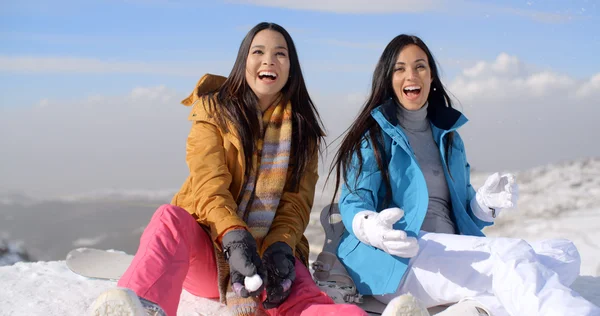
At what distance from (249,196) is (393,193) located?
563 millimetres

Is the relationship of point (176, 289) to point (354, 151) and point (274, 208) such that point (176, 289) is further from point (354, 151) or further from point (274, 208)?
point (354, 151)

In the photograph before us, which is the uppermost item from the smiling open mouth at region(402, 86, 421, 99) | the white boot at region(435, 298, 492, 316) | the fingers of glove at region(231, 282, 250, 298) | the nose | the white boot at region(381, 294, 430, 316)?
the nose

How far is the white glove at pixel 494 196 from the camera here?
7.64 feet

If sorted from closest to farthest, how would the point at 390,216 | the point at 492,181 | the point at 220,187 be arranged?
the point at 390,216
the point at 220,187
the point at 492,181

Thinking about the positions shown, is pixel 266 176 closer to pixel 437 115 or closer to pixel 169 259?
pixel 169 259

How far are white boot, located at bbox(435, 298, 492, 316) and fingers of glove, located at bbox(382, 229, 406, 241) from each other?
31 cm

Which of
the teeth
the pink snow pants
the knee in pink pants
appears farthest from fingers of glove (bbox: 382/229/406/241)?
the teeth

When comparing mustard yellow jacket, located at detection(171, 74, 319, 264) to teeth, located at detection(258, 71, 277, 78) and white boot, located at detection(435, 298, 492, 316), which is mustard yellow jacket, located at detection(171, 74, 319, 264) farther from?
white boot, located at detection(435, 298, 492, 316)

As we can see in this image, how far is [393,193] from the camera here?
7.72 feet

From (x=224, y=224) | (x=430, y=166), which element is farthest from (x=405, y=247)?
(x=224, y=224)

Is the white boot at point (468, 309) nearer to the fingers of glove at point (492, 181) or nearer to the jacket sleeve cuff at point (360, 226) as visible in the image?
the jacket sleeve cuff at point (360, 226)

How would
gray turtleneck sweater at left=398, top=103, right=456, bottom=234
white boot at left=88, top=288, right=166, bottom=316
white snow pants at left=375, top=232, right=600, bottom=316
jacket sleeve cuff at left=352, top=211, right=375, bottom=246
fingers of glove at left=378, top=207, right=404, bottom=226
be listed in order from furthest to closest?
gray turtleneck sweater at left=398, top=103, right=456, bottom=234 < jacket sleeve cuff at left=352, top=211, right=375, bottom=246 < fingers of glove at left=378, top=207, right=404, bottom=226 < white snow pants at left=375, top=232, right=600, bottom=316 < white boot at left=88, top=288, right=166, bottom=316

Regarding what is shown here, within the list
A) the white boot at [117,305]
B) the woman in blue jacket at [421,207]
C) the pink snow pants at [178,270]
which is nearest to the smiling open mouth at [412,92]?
the woman in blue jacket at [421,207]

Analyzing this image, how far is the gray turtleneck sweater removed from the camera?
238 cm
